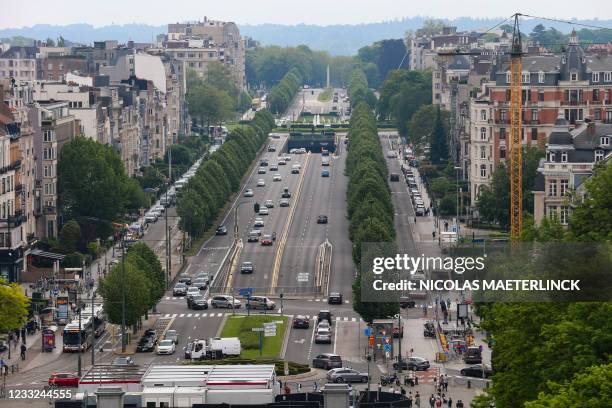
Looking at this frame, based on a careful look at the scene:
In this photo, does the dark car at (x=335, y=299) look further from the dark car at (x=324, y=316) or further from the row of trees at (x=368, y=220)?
the dark car at (x=324, y=316)

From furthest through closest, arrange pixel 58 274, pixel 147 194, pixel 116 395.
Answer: pixel 147 194, pixel 58 274, pixel 116 395

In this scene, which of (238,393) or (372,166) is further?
(372,166)

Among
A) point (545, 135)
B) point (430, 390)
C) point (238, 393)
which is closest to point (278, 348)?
point (430, 390)

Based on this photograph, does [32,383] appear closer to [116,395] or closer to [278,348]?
[278,348]

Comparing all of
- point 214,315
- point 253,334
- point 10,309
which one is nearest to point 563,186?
point 214,315

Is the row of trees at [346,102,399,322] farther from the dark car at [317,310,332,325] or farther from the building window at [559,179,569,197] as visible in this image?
the building window at [559,179,569,197]

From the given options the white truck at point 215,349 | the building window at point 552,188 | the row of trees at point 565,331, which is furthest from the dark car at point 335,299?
the row of trees at point 565,331
